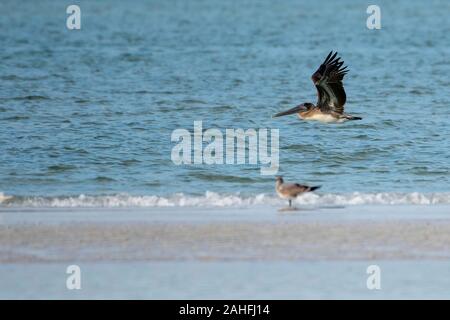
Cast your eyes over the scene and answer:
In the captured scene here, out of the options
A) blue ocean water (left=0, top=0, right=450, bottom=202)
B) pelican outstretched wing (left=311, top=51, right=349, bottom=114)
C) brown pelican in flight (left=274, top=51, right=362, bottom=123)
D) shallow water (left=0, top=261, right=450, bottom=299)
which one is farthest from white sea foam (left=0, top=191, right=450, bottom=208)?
shallow water (left=0, top=261, right=450, bottom=299)

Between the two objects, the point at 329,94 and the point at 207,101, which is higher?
the point at 329,94

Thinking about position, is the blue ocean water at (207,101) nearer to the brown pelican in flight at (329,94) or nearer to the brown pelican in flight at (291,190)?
the brown pelican in flight at (329,94)

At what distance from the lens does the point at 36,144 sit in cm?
1692

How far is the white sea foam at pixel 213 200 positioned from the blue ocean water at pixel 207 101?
421mm

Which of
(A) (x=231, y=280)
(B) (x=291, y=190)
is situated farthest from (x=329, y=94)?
(A) (x=231, y=280)

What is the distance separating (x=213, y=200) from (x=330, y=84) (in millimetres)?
2276

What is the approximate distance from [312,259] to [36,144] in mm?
8135

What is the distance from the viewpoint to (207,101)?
22203 mm

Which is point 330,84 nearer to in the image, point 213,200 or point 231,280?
point 213,200

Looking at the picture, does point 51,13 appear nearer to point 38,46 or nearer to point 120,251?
point 38,46

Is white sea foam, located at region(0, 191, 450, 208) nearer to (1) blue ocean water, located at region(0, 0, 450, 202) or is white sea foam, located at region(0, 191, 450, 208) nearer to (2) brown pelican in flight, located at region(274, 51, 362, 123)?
(1) blue ocean water, located at region(0, 0, 450, 202)

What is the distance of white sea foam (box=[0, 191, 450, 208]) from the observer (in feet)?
40.9

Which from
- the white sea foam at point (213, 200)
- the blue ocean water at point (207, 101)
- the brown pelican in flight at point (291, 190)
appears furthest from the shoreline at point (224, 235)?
the blue ocean water at point (207, 101)
